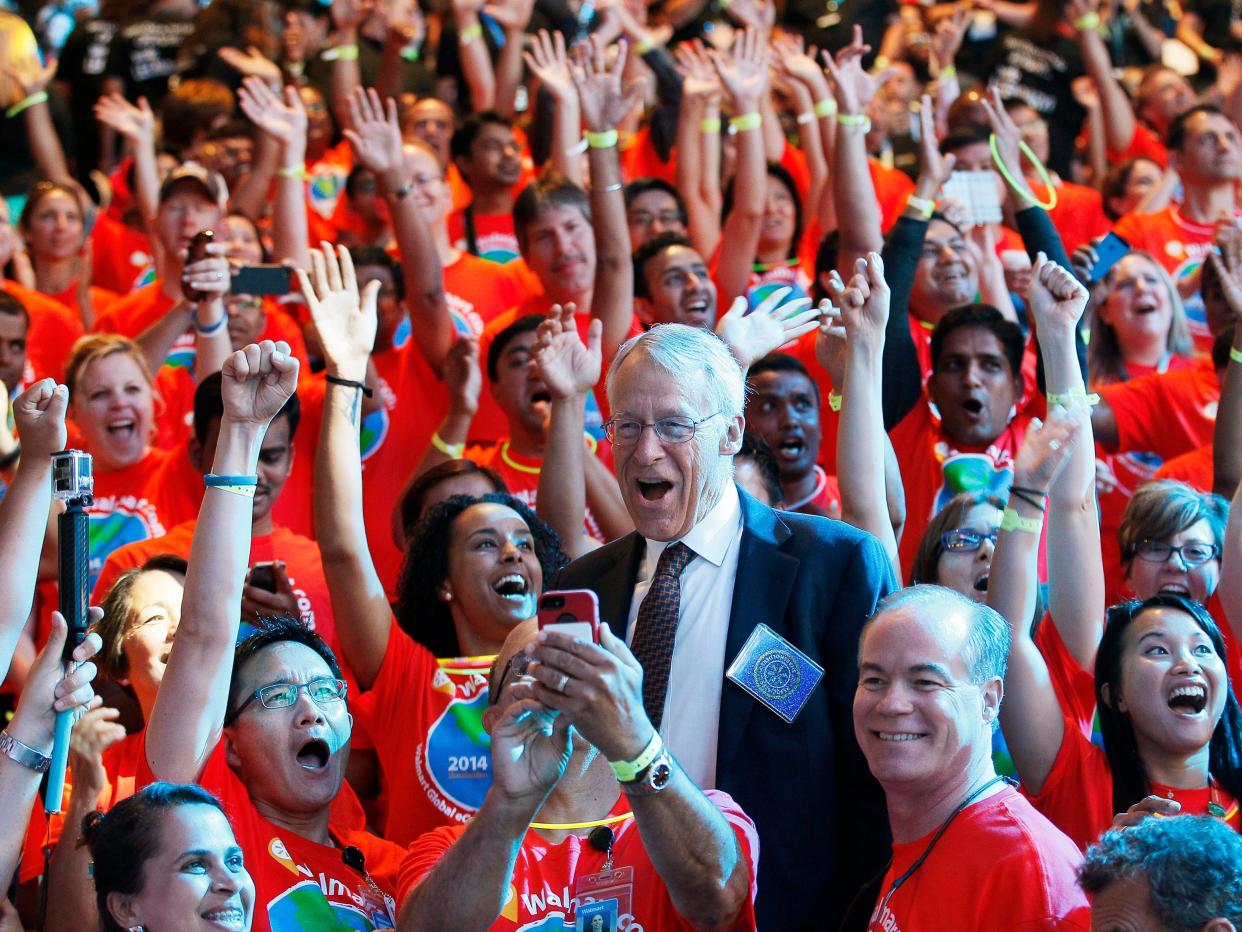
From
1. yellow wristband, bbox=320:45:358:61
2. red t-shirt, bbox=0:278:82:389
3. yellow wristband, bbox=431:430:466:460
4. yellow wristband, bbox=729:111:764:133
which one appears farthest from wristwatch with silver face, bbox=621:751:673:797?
yellow wristband, bbox=320:45:358:61

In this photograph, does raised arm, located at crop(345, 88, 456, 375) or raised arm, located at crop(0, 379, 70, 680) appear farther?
raised arm, located at crop(345, 88, 456, 375)

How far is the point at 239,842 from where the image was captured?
10.0 ft

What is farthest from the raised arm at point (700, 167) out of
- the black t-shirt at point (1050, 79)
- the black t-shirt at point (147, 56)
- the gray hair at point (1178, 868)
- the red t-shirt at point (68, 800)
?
the gray hair at point (1178, 868)

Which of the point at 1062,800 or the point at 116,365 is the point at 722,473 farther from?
the point at 116,365

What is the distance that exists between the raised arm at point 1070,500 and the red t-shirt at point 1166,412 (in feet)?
6.13

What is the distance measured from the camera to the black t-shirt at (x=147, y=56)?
892cm

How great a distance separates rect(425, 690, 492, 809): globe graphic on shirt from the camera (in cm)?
370

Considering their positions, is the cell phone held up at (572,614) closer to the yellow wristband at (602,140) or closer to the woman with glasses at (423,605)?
the woman with glasses at (423,605)

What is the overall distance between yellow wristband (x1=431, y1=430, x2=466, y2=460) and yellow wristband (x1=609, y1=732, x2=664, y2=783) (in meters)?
2.86

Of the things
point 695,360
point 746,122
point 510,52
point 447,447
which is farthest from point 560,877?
point 510,52

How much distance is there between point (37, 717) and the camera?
2861 mm

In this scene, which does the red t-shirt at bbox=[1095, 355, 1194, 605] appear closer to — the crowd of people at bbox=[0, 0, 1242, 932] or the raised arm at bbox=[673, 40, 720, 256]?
the crowd of people at bbox=[0, 0, 1242, 932]

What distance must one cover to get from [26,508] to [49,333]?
3603 mm

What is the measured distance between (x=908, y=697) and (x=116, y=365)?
3306mm
